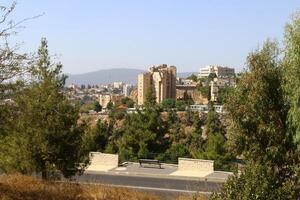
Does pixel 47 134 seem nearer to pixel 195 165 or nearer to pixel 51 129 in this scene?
pixel 51 129

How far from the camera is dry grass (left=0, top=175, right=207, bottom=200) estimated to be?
→ 1289cm

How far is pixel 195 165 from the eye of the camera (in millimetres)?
30844

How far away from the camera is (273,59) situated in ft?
39.1

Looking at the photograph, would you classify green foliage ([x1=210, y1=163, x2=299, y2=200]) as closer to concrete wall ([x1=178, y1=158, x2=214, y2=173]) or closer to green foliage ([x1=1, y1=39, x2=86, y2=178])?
green foliage ([x1=1, y1=39, x2=86, y2=178])

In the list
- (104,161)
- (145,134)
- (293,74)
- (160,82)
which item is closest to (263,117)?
(293,74)

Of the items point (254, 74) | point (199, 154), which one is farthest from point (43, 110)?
point (199, 154)

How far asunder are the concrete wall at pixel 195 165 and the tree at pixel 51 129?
1448 cm

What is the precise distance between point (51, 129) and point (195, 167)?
16.2 metres

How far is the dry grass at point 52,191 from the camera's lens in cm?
1289

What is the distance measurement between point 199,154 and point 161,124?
5.33 meters

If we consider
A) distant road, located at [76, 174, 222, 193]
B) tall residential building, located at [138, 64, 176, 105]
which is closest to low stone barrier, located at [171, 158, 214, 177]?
distant road, located at [76, 174, 222, 193]

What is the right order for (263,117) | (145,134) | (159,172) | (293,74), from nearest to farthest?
(293,74) → (263,117) → (159,172) → (145,134)

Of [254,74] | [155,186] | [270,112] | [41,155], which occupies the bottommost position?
[155,186]

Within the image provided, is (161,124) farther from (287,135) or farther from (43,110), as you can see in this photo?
(287,135)
